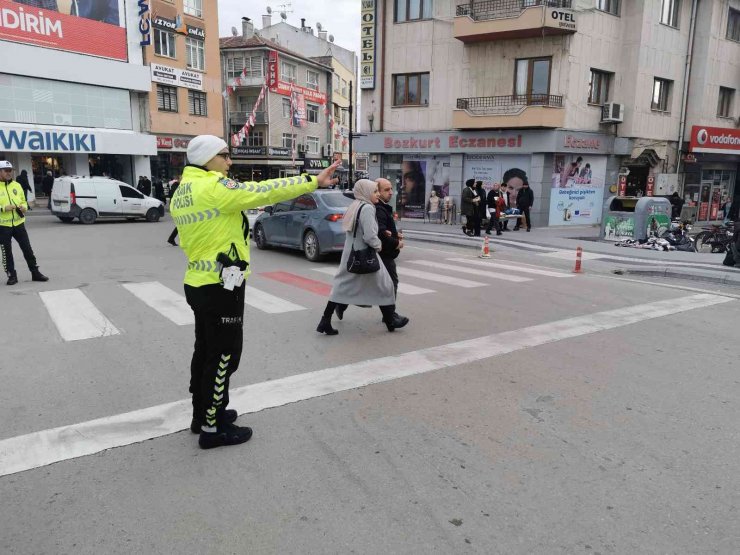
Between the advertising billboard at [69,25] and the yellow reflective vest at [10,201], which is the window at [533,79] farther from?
the advertising billboard at [69,25]

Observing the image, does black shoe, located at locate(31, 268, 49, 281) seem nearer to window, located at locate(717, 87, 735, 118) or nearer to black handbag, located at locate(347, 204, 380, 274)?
black handbag, located at locate(347, 204, 380, 274)

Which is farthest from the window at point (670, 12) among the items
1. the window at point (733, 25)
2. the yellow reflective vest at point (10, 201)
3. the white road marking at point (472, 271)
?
the yellow reflective vest at point (10, 201)

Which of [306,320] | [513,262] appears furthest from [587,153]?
[306,320]

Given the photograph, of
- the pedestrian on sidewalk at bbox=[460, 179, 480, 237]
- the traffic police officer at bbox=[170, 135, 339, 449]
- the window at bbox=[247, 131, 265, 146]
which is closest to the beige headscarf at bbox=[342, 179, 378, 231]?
the traffic police officer at bbox=[170, 135, 339, 449]

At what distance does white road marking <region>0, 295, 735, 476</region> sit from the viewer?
3738 millimetres

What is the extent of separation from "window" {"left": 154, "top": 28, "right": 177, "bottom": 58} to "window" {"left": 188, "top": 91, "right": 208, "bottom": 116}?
2.64 m

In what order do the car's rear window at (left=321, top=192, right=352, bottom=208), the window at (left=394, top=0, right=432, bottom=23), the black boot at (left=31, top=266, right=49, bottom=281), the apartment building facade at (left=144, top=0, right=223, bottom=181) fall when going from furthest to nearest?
1. the apartment building facade at (left=144, top=0, right=223, bottom=181)
2. the window at (left=394, top=0, right=432, bottom=23)
3. the car's rear window at (left=321, top=192, right=352, bottom=208)
4. the black boot at (left=31, top=266, right=49, bottom=281)

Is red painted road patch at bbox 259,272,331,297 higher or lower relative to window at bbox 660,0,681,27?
lower

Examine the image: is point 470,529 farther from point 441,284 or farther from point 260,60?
point 260,60

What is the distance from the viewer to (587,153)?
22.4 metres

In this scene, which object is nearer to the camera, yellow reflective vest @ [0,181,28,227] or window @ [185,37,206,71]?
yellow reflective vest @ [0,181,28,227]

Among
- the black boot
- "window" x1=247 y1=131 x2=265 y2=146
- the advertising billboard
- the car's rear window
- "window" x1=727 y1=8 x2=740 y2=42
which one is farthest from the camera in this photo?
"window" x1=247 y1=131 x2=265 y2=146

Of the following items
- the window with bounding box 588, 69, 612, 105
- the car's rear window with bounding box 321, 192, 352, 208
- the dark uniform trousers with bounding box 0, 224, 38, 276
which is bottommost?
the dark uniform trousers with bounding box 0, 224, 38, 276

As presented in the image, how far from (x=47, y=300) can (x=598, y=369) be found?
7214mm
